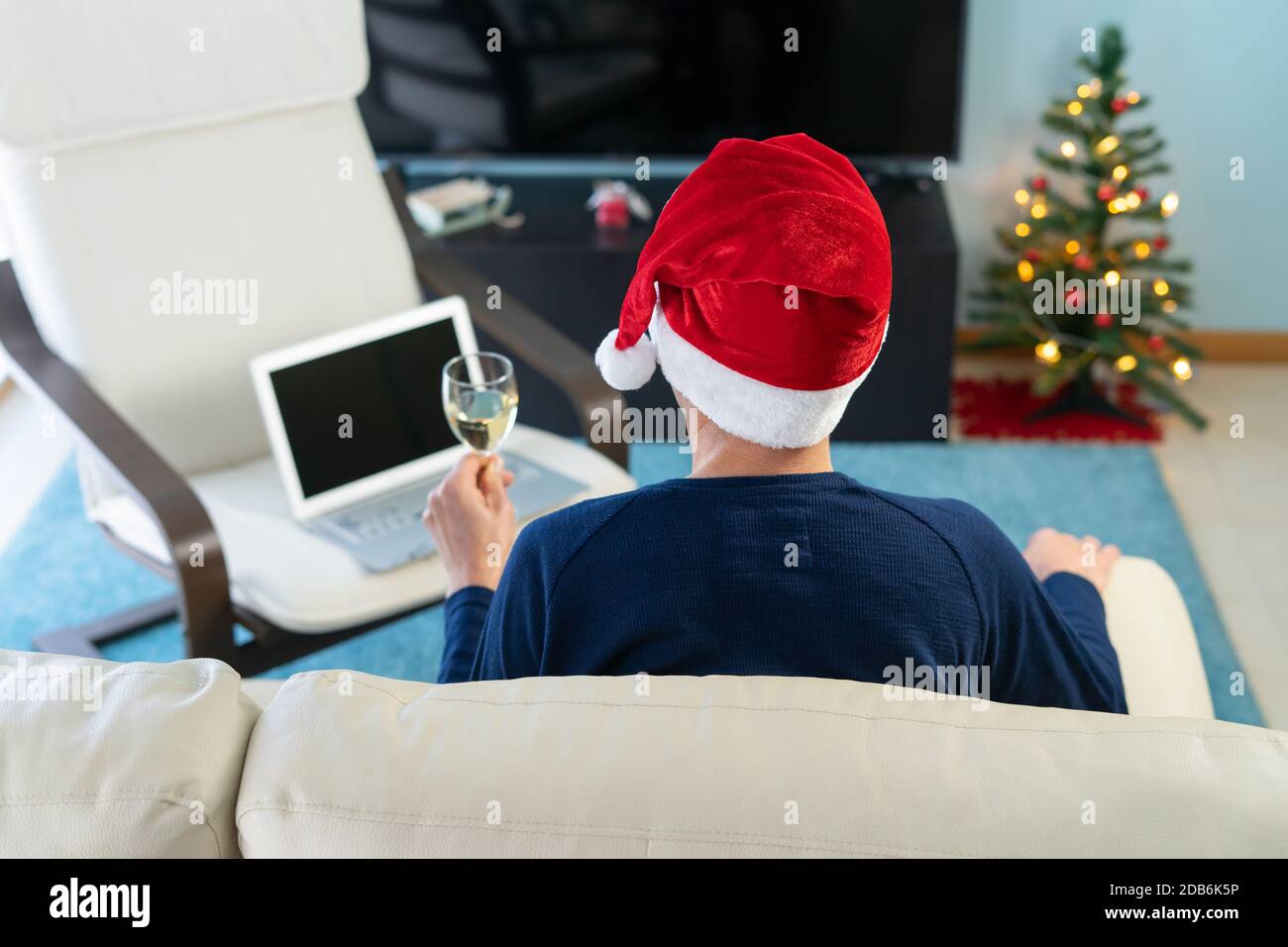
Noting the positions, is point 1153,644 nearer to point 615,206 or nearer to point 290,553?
point 290,553

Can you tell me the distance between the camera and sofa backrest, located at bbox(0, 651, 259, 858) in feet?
3.06

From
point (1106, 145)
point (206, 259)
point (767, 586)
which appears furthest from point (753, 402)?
point (1106, 145)

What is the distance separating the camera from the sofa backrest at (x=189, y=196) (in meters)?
2.32

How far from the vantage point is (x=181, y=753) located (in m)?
0.95

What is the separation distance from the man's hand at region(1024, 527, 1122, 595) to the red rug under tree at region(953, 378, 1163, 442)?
158 cm

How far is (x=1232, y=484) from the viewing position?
312cm

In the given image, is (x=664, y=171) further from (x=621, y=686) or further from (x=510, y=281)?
(x=621, y=686)

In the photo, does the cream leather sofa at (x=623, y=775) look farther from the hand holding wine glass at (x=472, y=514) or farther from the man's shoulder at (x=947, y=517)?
the hand holding wine glass at (x=472, y=514)

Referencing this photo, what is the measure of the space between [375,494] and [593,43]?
4.50ft

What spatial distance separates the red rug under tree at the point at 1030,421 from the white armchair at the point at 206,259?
133 centimetres

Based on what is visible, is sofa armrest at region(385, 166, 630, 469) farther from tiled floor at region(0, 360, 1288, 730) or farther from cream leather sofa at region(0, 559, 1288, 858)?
cream leather sofa at region(0, 559, 1288, 858)

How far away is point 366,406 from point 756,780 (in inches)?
60.8

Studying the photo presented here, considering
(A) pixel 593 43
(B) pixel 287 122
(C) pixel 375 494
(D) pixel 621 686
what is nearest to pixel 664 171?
(A) pixel 593 43

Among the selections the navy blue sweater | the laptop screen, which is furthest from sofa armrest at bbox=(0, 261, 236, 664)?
the navy blue sweater
